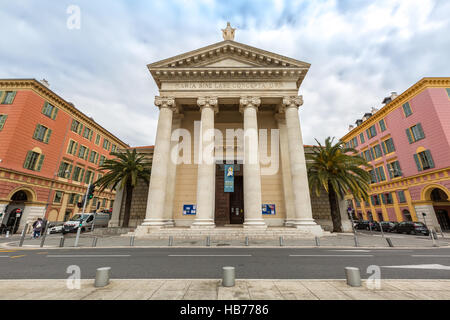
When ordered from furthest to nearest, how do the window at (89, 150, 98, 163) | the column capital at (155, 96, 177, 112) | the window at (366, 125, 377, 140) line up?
1. the window at (366, 125, 377, 140)
2. the window at (89, 150, 98, 163)
3. the column capital at (155, 96, 177, 112)

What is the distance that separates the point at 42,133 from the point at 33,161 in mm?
3759

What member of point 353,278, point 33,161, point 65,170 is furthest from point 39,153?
point 353,278

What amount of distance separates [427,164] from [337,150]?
1585 centimetres

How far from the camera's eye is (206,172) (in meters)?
16.3

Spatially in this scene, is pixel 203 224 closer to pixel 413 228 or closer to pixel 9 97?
pixel 413 228

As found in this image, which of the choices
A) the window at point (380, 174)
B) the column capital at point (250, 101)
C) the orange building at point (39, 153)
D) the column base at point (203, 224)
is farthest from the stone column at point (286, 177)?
the orange building at point (39, 153)

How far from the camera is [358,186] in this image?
17625 mm

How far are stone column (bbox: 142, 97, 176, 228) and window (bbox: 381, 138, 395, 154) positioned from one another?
3326 cm

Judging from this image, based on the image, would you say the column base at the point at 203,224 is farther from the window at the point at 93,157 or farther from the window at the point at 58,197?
the window at the point at 93,157

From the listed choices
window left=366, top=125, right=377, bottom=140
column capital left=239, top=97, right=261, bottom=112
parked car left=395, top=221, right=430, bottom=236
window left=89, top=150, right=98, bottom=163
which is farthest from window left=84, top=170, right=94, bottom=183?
window left=366, top=125, right=377, bottom=140

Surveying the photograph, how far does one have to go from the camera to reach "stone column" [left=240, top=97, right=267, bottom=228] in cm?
1523

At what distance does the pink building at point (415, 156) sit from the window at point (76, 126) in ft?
152

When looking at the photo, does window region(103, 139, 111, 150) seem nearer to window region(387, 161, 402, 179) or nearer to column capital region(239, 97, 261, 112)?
column capital region(239, 97, 261, 112)
